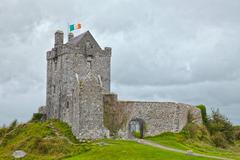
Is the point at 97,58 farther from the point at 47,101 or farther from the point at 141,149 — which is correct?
the point at 141,149

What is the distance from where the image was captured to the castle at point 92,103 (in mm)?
45938

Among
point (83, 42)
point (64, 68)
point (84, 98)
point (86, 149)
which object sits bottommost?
point (86, 149)

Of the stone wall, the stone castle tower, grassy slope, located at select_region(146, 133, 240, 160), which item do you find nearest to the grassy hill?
grassy slope, located at select_region(146, 133, 240, 160)

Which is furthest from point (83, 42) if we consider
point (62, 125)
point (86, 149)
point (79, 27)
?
point (86, 149)

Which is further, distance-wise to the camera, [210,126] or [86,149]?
[210,126]

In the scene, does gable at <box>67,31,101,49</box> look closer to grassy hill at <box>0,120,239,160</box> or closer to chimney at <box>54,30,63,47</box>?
chimney at <box>54,30,63,47</box>

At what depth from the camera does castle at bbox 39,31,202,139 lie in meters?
45.9

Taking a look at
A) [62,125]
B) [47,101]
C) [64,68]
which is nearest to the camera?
[62,125]

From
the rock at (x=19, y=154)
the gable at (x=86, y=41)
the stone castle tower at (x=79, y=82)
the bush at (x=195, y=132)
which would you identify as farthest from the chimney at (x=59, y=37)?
the bush at (x=195, y=132)

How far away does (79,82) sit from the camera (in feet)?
152

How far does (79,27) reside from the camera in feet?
180

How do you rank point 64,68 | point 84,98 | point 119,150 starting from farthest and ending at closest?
point 64,68 < point 84,98 < point 119,150

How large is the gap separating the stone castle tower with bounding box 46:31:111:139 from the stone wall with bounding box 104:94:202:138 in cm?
328

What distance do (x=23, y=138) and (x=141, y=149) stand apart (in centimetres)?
1559
